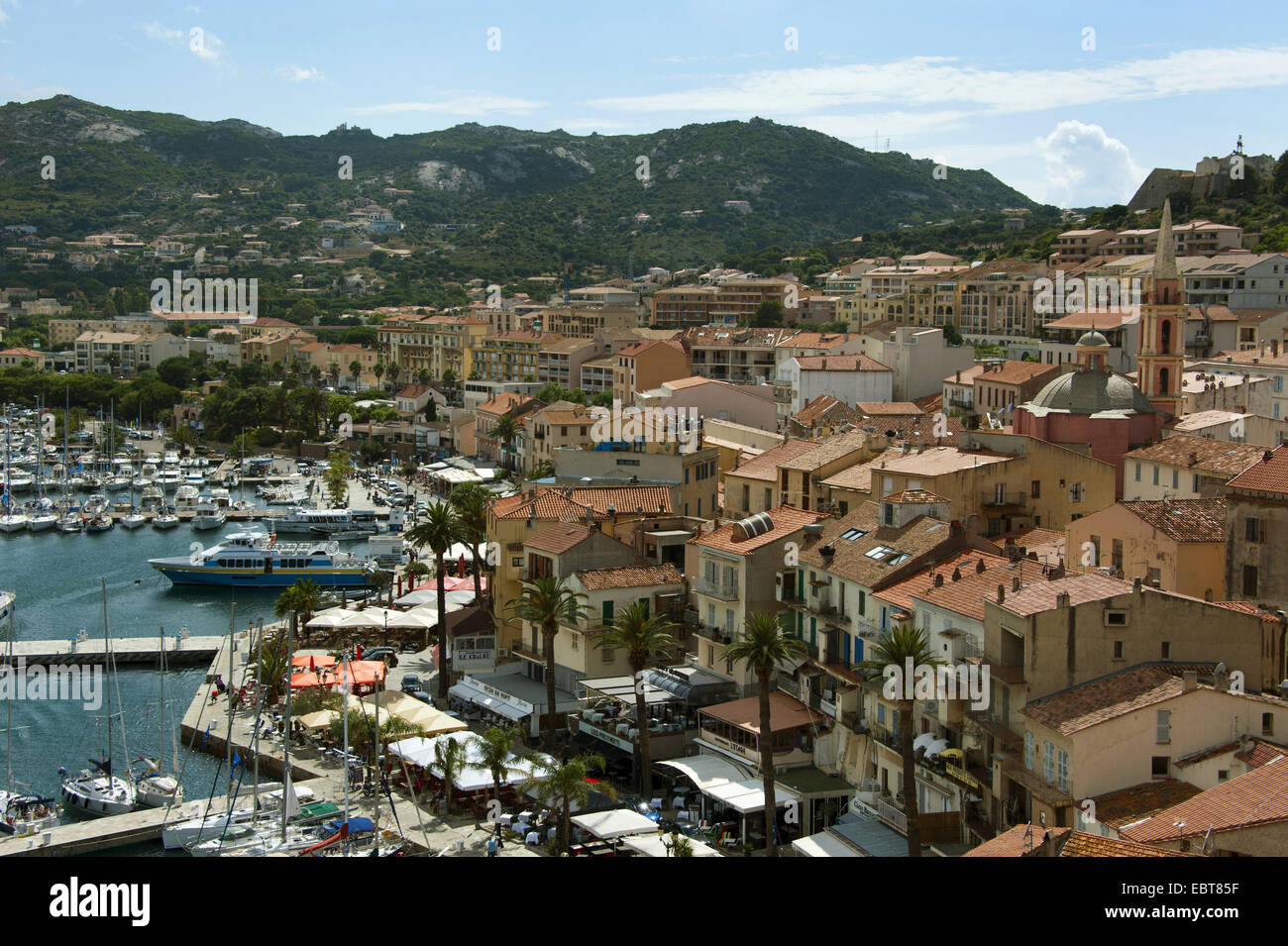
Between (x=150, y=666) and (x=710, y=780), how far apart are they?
30.5 m

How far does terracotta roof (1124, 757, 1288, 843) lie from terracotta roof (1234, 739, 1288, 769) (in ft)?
3.77

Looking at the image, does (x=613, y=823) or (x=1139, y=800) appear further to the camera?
(x=613, y=823)

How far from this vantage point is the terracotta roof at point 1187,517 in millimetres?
30703

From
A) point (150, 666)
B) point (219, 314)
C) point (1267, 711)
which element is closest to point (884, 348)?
point (150, 666)

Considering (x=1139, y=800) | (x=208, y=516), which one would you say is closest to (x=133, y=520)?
(x=208, y=516)

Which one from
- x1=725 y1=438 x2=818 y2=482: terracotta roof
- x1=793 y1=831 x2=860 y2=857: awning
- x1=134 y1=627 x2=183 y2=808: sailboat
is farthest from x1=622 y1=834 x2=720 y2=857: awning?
x1=725 y1=438 x2=818 y2=482: terracotta roof

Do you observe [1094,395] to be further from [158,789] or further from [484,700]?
[158,789]

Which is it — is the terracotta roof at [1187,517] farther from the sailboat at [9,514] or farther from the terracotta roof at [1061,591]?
the sailboat at [9,514]

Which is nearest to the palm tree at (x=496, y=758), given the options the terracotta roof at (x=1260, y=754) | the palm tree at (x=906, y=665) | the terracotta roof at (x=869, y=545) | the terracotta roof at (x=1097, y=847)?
the terracotta roof at (x=869, y=545)

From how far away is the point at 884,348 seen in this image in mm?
81000

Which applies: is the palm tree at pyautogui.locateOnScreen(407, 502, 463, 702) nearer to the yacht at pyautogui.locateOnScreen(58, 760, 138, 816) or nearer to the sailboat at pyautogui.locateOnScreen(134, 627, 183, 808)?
the sailboat at pyautogui.locateOnScreen(134, 627, 183, 808)

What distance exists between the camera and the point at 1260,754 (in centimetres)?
2291

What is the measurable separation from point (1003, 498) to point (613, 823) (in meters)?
14.9

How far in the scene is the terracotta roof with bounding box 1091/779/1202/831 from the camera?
2212 centimetres
